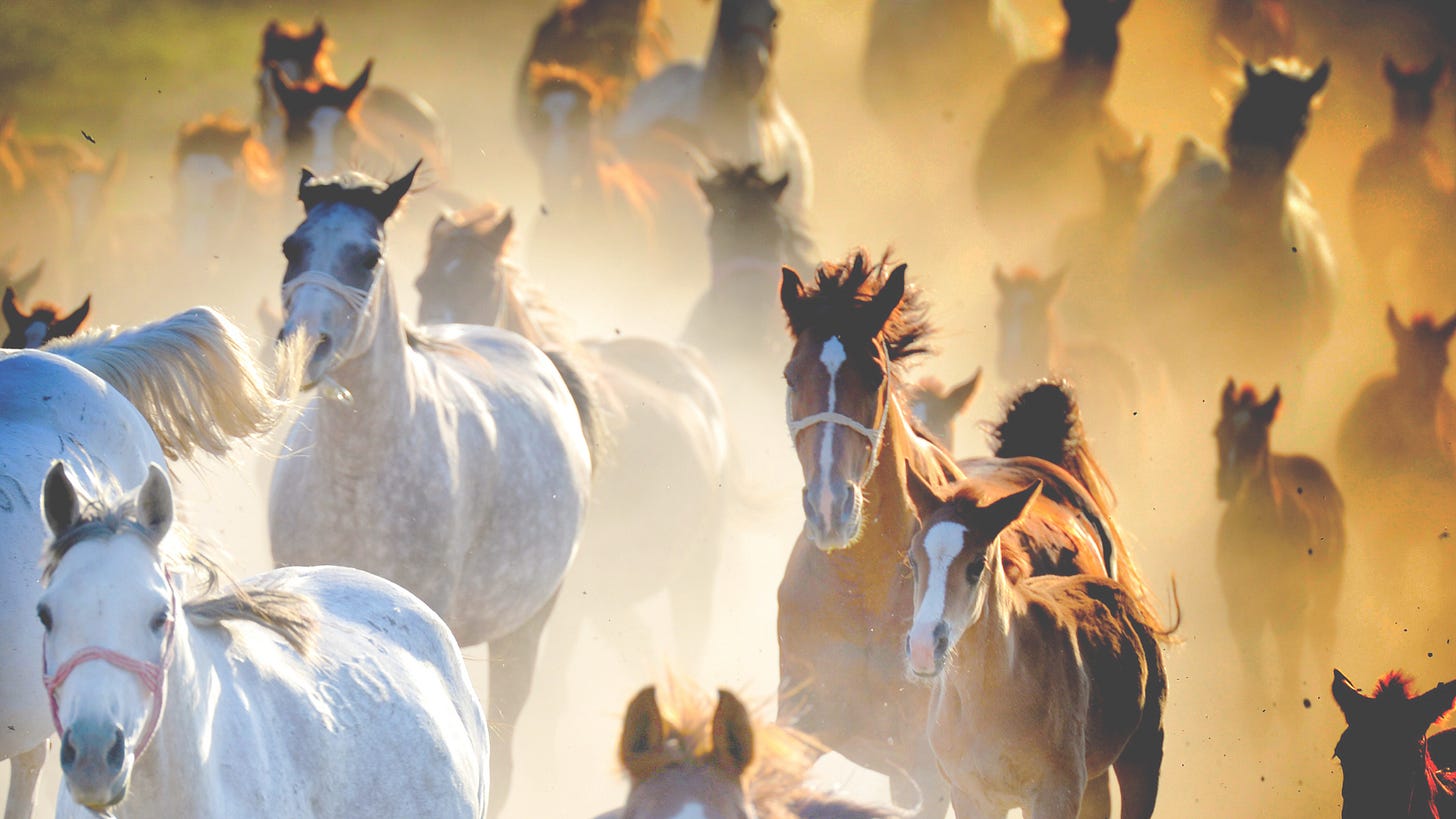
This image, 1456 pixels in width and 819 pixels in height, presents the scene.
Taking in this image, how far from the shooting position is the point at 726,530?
386 inches

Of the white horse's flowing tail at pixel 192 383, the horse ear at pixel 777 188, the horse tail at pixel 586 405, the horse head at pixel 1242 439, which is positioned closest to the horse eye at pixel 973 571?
the white horse's flowing tail at pixel 192 383

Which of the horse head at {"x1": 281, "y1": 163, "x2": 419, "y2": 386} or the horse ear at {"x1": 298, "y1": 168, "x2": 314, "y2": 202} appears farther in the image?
the horse ear at {"x1": 298, "y1": 168, "x2": 314, "y2": 202}

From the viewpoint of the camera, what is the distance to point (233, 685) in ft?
10.2

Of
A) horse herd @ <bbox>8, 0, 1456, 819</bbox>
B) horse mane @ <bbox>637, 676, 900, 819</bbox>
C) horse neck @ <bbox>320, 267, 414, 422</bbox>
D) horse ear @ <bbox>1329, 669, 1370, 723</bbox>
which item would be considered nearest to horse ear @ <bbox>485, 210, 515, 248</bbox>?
horse herd @ <bbox>8, 0, 1456, 819</bbox>

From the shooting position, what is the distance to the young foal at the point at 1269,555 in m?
9.95

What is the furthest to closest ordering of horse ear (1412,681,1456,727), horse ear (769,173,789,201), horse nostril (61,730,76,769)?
horse ear (769,173,789,201)
horse ear (1412,681,1456,727)
horse nostril (61,730,76,769)

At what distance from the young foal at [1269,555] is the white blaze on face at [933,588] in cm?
619

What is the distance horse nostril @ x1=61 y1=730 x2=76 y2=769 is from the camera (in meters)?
2.48

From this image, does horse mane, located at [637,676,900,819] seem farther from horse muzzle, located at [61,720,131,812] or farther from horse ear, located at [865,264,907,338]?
horse ear, located at [865,264,907,338]

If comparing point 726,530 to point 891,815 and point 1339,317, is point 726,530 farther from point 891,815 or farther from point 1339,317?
point 1339,317

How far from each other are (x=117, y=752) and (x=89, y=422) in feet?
5.69

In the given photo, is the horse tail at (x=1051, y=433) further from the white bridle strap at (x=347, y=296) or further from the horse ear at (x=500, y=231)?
the white bridle strap at (x=347, y=296)

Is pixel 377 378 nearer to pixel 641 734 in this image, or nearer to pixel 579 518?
pixel 579 518

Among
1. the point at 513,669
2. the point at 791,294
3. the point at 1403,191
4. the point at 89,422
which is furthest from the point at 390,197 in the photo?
the point at 1403,191
